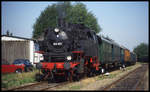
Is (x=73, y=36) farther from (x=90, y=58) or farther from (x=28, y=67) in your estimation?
(x=28, y=67)

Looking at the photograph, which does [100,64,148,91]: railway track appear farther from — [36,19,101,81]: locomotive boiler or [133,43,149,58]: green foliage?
[133,43,149,58]: green foliage

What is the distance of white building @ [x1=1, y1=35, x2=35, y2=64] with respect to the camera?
2831 cm

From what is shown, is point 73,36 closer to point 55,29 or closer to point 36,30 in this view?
point 55,29

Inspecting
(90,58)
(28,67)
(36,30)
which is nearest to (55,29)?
(90,58)

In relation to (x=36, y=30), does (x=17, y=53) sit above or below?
below

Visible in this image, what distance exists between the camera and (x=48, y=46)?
13.8 metres

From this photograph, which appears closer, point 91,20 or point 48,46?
point 48,46

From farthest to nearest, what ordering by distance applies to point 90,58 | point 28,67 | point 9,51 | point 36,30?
point 36,30, point 9,51, point 28,67, point 90,58

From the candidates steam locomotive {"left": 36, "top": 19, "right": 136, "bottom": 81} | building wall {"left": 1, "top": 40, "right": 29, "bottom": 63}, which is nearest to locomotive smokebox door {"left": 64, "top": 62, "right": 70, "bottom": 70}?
steam locomotive {"left": 36, "top": 19, "right": 136, "bottom": 81}

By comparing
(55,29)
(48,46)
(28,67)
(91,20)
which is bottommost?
(28,67)

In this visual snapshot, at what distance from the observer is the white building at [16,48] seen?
2831cm

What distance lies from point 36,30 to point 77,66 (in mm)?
34912

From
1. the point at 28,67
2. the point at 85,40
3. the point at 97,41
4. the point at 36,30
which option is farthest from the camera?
the point at 36,30

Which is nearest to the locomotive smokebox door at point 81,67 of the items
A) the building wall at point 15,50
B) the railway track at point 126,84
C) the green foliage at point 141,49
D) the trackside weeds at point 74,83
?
the trackside weeds at point 74,83
